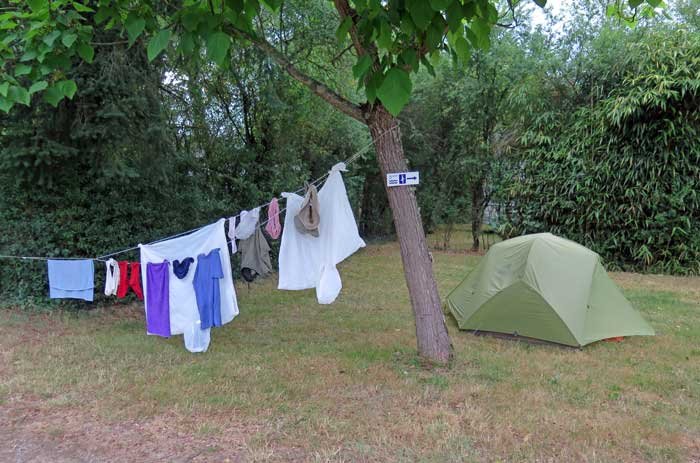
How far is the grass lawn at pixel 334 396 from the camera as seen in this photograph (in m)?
3.13

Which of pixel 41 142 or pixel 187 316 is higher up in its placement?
pixel 41 142

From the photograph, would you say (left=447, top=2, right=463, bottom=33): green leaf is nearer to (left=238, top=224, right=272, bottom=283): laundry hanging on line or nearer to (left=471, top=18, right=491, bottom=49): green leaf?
(left=471, top=18, right=491, bottom=49): green leaf

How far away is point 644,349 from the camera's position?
17.0 ft

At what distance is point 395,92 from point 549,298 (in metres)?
3.51

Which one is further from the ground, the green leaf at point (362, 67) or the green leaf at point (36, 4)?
the green leaf at point (36, 4)

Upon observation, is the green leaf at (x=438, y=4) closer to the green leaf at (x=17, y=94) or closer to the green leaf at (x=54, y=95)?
the green leaf at (x=54, y=95)

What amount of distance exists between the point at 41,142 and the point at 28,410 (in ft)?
11.8

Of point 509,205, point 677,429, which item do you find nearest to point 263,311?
point 677,429

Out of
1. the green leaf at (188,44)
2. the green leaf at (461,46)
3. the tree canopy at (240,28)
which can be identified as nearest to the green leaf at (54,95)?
the tree canopy at (240,28)

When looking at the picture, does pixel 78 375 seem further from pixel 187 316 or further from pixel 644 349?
pixel 644 349

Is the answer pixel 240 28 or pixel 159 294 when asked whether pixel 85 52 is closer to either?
pixel 240 28

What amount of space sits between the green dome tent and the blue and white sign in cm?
191

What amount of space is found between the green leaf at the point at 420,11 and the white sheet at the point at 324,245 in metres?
2.04

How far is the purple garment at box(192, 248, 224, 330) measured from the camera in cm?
473
